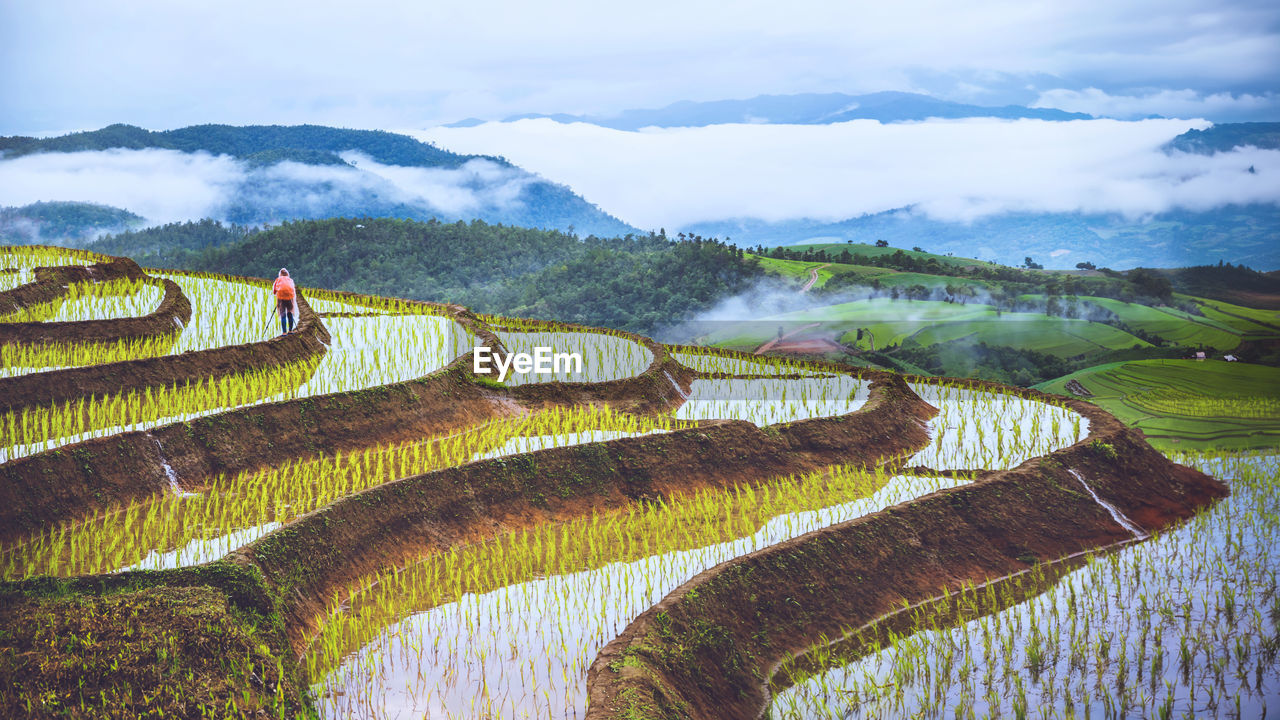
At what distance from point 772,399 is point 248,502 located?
8.54 metres

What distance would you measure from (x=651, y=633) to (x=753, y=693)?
979 millimetres

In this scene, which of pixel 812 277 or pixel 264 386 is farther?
pixel 812 277


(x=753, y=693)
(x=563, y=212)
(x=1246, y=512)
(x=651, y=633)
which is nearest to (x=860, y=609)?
(x=753, y=693)

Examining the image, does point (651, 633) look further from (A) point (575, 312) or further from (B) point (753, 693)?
(A) point (575, 312)

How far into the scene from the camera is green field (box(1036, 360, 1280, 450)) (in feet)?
68.6

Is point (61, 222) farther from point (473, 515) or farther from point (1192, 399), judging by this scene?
point (473, 515)

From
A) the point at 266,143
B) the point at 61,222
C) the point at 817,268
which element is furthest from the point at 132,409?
the point at 266,143

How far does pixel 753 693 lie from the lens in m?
7.79

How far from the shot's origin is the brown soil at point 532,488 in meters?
9.12

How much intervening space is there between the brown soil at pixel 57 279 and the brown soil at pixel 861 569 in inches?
589

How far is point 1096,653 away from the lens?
8.40 m

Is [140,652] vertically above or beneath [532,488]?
above

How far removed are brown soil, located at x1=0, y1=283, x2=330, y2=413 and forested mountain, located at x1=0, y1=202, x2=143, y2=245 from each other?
10581 cm

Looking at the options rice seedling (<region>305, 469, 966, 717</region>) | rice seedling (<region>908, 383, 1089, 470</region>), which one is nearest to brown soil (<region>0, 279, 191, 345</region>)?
rice seedling (<region>305, 469, 966, 717</region>)
